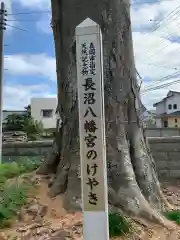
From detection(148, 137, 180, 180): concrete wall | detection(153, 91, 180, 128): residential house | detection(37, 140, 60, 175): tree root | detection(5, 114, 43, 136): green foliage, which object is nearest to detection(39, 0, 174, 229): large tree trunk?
detection(37, 140, 60, 175): tree root

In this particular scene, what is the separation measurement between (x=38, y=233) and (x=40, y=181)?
1.45m

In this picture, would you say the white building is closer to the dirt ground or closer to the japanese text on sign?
the dirt ground

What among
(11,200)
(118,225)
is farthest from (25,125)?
(118,225)

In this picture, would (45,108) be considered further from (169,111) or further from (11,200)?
(11,200)

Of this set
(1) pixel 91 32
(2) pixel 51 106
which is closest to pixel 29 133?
(2) pixel 51 106

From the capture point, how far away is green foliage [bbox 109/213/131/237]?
448 centimetres

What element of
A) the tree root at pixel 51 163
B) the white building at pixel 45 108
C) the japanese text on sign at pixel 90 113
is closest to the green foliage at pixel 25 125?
the white building at pixel 45 108

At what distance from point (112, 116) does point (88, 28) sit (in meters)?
2.14

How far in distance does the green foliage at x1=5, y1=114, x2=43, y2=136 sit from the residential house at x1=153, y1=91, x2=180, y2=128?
16.5m

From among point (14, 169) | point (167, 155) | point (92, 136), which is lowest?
point (14, 169)

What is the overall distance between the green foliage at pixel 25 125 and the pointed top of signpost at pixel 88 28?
86.0 ft

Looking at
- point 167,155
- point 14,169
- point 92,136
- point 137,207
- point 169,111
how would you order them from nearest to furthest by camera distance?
point 92,136 → point 137,207 → point 14,169 → point 167,155 → point 169,111

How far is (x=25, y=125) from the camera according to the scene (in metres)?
32.2

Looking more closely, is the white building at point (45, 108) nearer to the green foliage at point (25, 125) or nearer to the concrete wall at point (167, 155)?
the green foliage at point (25, 125)
